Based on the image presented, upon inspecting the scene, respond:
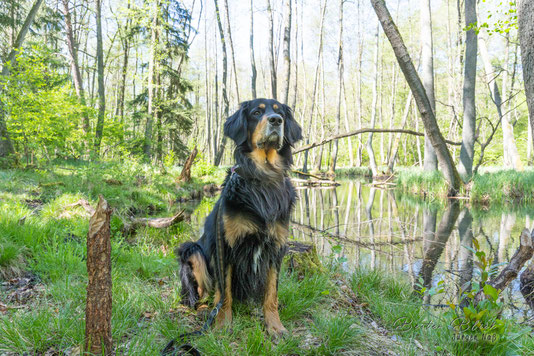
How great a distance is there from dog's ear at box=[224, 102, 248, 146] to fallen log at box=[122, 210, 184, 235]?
118 inches

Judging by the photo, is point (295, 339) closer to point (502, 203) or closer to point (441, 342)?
point (441, 342)

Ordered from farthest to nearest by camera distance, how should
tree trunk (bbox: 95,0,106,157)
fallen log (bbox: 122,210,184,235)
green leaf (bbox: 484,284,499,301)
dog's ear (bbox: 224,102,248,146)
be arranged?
1. tree trunk (bbox: 95,0,106,157)
2. fallen log (bbox: 122,210,184,235)
3. dog's ear (bbox: 224,102,248,146)
4. green leaf (bbox: 484,284,499,301)

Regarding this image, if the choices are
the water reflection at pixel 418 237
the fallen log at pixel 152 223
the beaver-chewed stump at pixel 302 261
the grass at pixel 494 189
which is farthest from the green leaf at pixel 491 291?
the grass at pixel 494 189

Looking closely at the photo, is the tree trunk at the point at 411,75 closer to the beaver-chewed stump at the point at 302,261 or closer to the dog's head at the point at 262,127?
the dog's head at the point at 262,127

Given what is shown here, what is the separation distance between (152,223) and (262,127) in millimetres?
3939

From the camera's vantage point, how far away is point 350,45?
26016 millimetres

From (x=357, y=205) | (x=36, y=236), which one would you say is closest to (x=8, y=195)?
(x=36, y=236)

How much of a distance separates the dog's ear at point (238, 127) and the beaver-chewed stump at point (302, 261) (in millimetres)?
1429

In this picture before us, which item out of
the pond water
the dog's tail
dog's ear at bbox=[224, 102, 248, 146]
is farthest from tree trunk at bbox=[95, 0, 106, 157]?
the dog's tail

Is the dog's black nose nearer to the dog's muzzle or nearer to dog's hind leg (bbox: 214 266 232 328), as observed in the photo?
the dog's muzzle

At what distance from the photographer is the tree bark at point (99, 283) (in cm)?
147

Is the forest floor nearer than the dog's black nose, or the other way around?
the forest floor

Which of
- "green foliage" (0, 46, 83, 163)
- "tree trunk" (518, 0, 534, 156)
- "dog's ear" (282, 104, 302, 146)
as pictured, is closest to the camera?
"tree trunk" (518, 0, 534, 156)

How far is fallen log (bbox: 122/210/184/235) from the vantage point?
18.0ft
